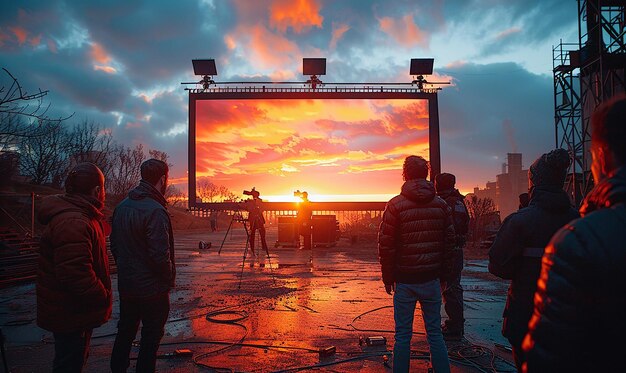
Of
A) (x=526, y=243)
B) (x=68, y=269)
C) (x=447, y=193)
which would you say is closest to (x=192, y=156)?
(x=447, y=193)

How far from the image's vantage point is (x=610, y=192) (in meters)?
1.31

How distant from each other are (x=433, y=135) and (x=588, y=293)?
3004 centimetres

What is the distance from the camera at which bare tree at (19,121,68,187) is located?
4016cm

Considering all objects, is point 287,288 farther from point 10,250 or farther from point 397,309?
point 10,250

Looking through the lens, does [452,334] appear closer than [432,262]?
No

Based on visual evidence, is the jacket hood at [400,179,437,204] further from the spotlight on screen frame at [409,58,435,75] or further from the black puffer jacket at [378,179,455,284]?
the spotlight on screen frame at [409,58,435,75]

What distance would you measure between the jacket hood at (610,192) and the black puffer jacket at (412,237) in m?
2.39

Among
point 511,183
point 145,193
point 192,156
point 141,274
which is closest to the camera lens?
point 141,274

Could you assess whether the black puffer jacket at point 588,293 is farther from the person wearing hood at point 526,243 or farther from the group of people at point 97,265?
the group of people at point 97,265

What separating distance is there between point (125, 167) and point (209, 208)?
2828 centimetres

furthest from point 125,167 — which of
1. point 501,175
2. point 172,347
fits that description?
point 501,175

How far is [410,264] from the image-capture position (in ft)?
12.3

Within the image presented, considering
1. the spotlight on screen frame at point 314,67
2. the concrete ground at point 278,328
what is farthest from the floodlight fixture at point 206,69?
the concrete ground at point 278,328

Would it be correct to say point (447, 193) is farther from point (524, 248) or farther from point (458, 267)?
point (524, 248)
